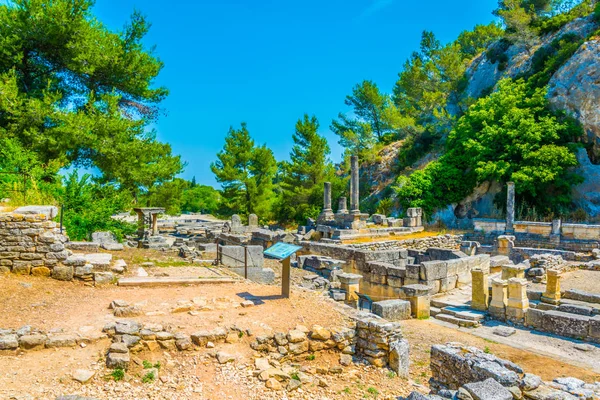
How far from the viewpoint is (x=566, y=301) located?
10461 mm

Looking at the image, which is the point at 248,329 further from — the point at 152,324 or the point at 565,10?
the point at 565,10

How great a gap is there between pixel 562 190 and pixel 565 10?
22.7m

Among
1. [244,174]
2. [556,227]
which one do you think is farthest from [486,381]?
[244,174]

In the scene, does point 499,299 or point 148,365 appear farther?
point 499,299

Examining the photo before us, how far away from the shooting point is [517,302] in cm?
1005

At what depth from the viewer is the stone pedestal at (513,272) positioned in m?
10.8

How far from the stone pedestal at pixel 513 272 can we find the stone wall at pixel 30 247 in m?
10.8

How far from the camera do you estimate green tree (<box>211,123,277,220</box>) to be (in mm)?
35781

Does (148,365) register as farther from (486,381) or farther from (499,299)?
(499,299)

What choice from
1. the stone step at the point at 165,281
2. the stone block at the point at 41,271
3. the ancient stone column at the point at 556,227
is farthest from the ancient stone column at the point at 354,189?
the stone block at the point at 41,271

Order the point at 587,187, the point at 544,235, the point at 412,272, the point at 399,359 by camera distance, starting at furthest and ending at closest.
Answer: the point at 587,187, the point at 544,235, the point at 412,272, the point at 399,359

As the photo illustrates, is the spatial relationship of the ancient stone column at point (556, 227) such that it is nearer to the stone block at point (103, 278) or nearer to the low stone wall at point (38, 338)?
the stone block at point (103, 278)

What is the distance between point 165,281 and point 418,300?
21.2 ft

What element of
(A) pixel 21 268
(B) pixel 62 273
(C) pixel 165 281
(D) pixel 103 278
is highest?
(A) pixel 21 268
